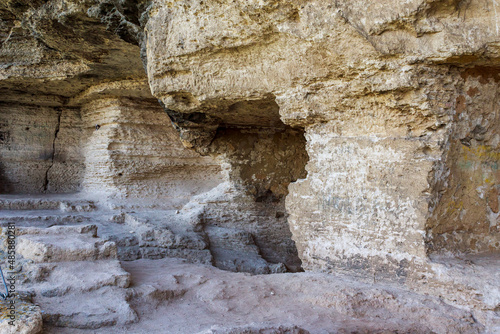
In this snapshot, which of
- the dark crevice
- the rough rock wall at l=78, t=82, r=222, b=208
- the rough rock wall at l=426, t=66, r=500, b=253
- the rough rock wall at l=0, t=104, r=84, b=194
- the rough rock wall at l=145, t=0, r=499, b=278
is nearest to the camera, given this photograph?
the rough rock wall at l=145, t=0, r=499, b=278

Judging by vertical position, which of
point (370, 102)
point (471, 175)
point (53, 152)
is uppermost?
point (370, 102)

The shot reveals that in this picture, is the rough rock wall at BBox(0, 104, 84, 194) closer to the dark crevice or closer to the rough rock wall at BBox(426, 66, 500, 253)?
the dark crevice

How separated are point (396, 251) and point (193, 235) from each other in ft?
9.04

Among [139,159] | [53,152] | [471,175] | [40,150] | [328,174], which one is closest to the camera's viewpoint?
[471,175]

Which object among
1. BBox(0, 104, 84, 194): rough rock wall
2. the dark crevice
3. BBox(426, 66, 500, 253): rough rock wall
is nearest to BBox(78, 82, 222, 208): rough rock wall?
BBox(0, 104, 84, 194): rough rock wall

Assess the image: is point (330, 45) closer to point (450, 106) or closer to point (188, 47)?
point (450, 106)

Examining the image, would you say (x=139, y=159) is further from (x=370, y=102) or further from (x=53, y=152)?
(x=370, y=102)

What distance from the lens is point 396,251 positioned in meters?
2.68

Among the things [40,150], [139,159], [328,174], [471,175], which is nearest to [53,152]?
[40,150]

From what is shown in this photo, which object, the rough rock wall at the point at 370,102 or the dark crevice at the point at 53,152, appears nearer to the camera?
the rough rock wall at the point at 370,102

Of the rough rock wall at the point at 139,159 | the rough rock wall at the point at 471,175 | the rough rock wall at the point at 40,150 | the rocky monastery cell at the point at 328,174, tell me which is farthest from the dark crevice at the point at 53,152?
the rough rock wall at the point at 471,175

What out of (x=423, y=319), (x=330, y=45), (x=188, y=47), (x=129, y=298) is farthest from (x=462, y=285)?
(x=188, y=47)

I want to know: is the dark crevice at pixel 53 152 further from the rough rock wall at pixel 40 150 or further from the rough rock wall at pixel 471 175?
the rough rock wall at pixel 471 175

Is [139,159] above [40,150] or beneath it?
beneath
